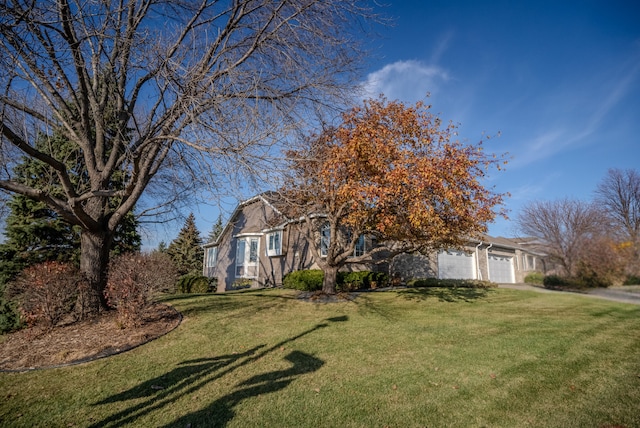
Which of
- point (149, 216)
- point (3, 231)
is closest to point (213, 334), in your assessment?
point (149, 216)

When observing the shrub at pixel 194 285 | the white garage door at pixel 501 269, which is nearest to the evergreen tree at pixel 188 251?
the shrub at pixel 194 285

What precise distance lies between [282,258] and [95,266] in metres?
12.1

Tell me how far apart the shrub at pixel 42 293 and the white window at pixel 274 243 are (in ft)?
41.1

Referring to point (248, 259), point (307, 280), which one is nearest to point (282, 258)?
point (248, 259)

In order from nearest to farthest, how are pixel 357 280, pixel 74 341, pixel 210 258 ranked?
pixel 74 341 < pixel 357 280 < pixel 210 258

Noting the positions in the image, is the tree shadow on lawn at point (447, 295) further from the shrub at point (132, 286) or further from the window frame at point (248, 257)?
the window frame at point (248, 257)

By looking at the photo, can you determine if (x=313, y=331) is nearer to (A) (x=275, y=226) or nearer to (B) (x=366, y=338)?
(B) (x=366, y=338)

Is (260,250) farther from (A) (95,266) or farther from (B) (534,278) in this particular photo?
(B) (534,278)

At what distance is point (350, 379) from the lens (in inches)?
Result: 196

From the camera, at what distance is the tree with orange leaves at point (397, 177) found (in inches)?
355

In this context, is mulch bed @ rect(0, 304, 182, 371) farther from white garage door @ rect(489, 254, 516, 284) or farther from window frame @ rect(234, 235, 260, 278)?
white garage door @ rect(489, 254, 516, 284)

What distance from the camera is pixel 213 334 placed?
24.4ft

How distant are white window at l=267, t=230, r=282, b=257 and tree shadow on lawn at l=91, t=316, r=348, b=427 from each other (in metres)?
13.4

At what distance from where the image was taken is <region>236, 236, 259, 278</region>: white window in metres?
21.4
